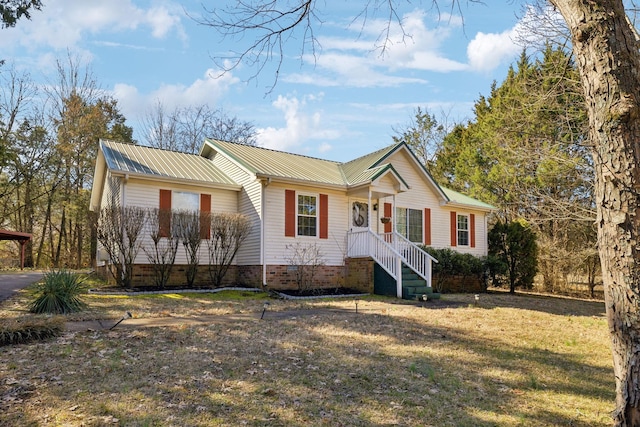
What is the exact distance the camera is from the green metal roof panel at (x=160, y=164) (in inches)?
540

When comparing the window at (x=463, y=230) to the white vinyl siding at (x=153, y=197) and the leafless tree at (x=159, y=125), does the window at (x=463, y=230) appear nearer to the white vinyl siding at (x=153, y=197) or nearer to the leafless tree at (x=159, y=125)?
the white vinyl siding at (x=153, y=197)

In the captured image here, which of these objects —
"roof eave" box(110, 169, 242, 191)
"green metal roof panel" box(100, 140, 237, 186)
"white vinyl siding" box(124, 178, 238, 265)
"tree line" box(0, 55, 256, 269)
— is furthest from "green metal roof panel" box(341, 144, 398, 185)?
"tree line" box(0, 55, 256, 269)

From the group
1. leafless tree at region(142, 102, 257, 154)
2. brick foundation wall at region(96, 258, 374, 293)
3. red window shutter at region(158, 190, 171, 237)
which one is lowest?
brick foundation wall at region(96, 258, 374, 293)

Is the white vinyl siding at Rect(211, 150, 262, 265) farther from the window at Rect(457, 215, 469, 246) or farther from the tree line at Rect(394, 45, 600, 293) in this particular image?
the window at Rect(457, 215, 469, 246)

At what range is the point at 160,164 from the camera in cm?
1489

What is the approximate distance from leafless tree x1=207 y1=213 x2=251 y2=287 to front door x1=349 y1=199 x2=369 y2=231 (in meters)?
3.85

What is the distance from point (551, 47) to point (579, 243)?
14234mm

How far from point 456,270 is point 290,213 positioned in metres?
7.19

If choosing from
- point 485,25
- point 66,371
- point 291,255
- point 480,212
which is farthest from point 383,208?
point 66,371

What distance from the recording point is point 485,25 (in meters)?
6.27

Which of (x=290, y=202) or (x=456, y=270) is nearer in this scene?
(x=290, y=202)

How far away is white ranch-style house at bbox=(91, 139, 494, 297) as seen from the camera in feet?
45.3

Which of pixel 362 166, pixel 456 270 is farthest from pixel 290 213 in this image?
pixel 456 270

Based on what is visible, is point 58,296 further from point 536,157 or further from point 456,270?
point 456,270
